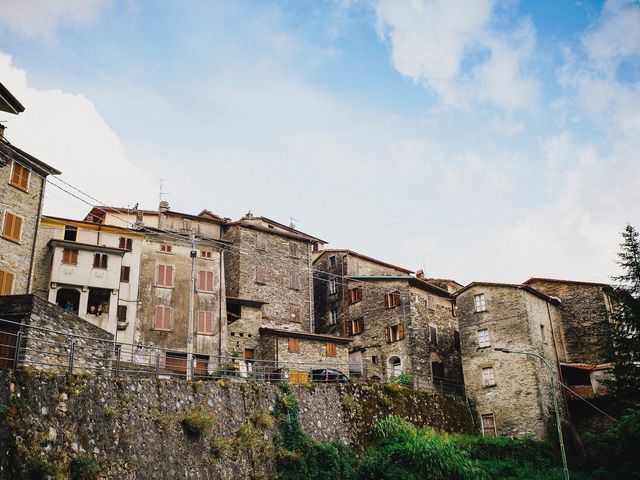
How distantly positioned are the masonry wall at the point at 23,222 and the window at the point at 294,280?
2188cm

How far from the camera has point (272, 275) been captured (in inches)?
1999

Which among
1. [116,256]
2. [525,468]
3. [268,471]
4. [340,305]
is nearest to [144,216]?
[116,256]

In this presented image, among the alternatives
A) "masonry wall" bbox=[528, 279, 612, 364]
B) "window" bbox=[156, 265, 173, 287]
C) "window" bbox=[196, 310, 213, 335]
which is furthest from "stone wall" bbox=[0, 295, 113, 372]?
"masonry wall" bbox=[528, 279, 612, 364]

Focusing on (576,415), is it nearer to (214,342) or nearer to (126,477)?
(214,342)

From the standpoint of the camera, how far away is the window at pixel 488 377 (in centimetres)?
4259

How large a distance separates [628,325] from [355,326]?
19655 millimetres

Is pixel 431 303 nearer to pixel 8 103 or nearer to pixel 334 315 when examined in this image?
pixel 334 315

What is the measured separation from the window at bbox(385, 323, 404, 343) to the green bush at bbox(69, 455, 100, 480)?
3147 cm

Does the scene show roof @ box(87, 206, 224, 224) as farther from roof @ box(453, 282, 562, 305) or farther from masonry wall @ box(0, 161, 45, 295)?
roof @ box(453, 282, 562, 305)

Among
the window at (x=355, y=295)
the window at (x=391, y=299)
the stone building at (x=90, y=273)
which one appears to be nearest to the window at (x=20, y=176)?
the stone building at (x=90, y=273)

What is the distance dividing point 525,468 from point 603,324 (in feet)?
45.1

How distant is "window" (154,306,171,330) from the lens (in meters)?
41.2

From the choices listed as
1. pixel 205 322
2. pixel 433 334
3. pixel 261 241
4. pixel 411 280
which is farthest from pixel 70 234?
pixel 433 334

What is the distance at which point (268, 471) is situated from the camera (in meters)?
25.9
